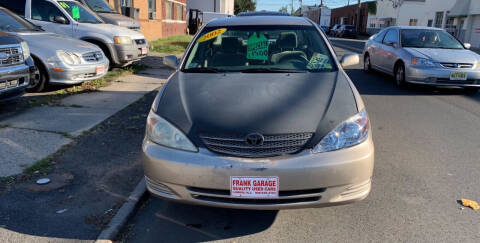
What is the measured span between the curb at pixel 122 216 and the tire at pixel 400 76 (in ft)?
25.2

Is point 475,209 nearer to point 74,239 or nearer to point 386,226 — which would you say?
point 386,226

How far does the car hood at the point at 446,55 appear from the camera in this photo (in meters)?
8.56

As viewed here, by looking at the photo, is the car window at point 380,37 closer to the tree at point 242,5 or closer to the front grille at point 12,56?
the front grille at point 12,56

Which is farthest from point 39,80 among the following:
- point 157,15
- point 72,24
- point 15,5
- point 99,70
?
point 157,15

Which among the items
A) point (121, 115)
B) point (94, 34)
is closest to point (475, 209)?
point (121, 115)

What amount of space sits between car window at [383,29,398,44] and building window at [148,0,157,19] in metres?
14.4

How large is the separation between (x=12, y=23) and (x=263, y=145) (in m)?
6.57

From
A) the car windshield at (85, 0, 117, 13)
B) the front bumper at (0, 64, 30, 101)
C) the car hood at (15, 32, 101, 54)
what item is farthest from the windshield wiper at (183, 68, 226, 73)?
the car windshield at (85, 0, 117, 13)

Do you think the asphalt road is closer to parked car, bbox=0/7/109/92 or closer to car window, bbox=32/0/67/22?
parked car, bbox=0/7/109/92

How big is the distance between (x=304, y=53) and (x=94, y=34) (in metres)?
6.97

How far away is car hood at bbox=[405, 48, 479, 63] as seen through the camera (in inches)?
337

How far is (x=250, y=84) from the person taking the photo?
11.7 ft

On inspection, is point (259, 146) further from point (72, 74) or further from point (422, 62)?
point (422, 62)

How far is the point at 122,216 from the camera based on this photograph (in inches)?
125
